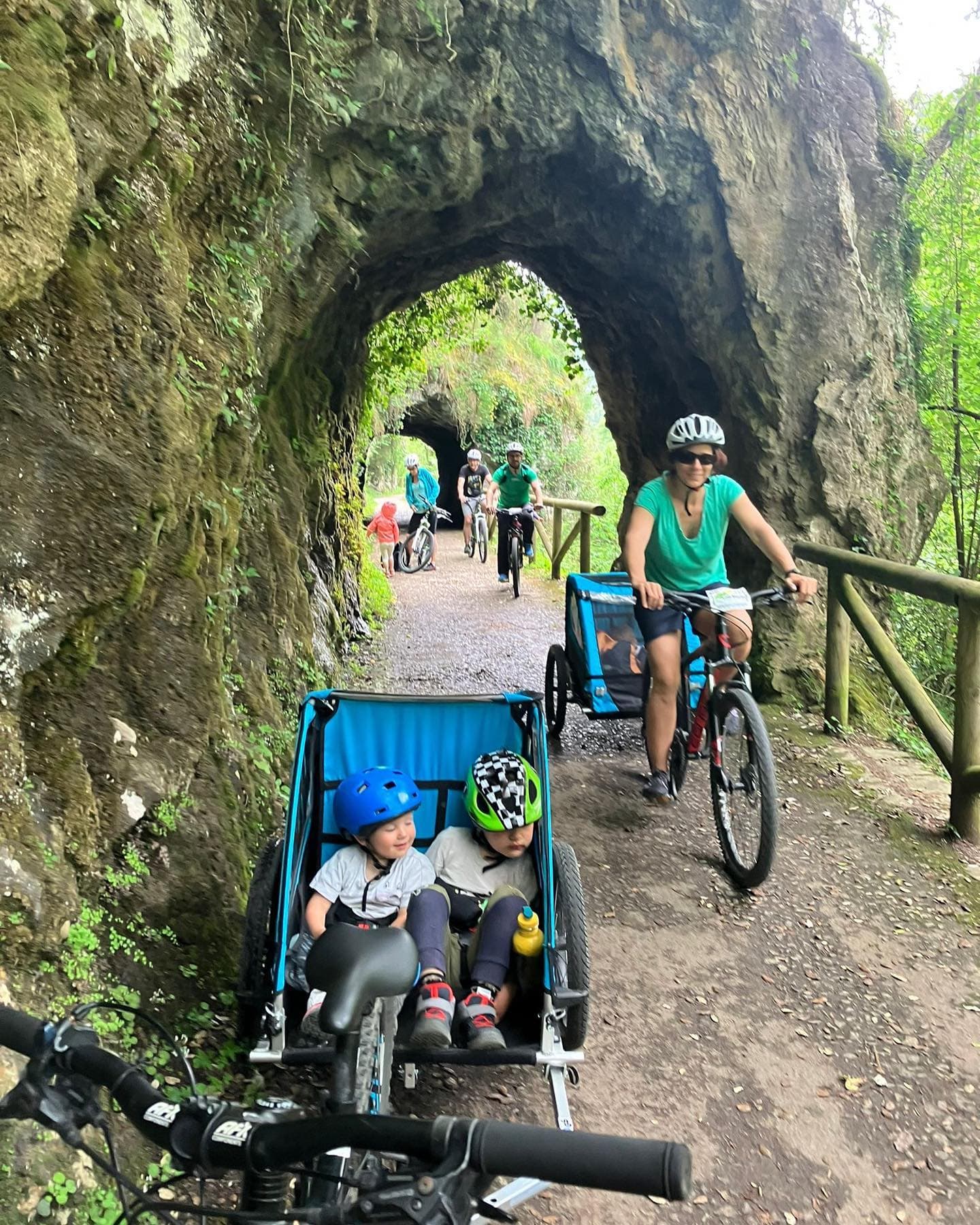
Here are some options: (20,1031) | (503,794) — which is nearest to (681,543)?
(503,794)

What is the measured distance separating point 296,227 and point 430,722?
3.35 m

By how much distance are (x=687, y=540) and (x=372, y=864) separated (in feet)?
9.08

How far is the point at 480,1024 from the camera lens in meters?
2.68

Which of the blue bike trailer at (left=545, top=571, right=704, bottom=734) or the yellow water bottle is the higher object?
the blue bike trailer at (left=545, top=571, right=704, bottom=734)

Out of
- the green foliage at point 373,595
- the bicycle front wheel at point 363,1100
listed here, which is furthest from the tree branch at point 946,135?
the bicycle front wheel at point 363,1100

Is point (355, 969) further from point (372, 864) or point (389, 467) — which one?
point (389, 467)

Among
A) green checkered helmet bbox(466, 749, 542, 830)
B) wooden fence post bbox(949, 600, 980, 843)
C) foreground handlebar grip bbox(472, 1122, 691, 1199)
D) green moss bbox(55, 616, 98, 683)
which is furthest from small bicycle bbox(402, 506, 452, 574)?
foreground handlebar grip bbox(472, 1122, 691, 1199)

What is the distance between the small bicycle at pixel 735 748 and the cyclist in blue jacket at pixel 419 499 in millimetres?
11355

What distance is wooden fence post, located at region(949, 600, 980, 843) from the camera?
4551 millimetres

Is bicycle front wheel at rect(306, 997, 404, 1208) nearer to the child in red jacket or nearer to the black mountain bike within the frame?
the black mountain bike

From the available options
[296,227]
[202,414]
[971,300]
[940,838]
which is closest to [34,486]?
[202,414]

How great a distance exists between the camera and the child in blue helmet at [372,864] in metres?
A: 3.02

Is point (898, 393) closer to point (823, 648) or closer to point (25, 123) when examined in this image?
point (823, 648)

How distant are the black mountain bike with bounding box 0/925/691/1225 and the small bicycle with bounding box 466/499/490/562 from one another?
1569 centimetres
